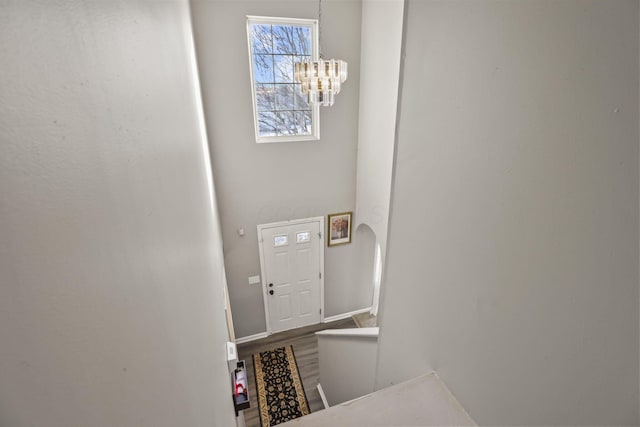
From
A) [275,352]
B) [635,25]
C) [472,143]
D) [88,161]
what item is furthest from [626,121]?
[275,352]

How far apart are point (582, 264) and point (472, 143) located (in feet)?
1.65

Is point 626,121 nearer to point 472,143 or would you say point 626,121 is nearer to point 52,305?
point 472,143

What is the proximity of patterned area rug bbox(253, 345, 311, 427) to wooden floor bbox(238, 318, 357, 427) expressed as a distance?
0.23ft

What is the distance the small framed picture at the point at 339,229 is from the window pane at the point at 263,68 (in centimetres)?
215

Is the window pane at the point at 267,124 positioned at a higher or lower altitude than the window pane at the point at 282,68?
lower

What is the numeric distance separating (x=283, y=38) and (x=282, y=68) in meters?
0.36

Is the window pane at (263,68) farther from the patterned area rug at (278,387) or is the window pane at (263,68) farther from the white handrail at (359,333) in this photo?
the patterned area rug at (278,387)

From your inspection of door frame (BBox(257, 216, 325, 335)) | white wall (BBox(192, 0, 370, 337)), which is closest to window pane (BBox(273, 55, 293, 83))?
white wall (BBox(192, 0, 370, 337))

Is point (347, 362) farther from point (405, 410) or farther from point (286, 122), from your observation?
point (286, 122)

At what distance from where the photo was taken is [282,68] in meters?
4.34

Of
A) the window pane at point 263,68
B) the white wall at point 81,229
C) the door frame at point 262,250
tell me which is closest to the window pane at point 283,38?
the window pane at point 263,68

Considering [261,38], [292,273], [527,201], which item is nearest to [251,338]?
[292,273]

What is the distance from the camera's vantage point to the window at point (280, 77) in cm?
411

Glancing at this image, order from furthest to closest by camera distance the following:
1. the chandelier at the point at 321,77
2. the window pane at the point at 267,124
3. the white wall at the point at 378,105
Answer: the window pane at the point at 267,124 < the white wall at the point at 378,105 < the chandelier at the point at 321,77
